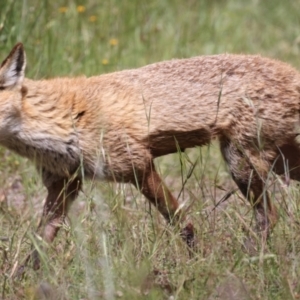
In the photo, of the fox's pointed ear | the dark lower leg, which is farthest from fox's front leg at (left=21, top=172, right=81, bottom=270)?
the fox's pointed ear

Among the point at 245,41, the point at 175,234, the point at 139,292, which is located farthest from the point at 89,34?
the point at 139,292

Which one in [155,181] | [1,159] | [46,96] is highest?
[46,96]

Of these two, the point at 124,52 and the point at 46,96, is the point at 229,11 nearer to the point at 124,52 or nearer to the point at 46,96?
the point at 124,52

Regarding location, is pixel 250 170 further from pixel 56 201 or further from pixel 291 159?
pixel 56 201

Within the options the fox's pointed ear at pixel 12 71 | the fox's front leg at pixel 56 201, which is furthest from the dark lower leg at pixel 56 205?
the fox's pointed ear at pixel 12 71

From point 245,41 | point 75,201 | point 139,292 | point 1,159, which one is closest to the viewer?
point 139,292

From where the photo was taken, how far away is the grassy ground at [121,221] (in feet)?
15.1

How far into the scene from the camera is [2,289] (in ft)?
16.5

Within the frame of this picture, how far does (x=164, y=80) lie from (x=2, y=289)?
2.27 meters

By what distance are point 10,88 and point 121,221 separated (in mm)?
1717

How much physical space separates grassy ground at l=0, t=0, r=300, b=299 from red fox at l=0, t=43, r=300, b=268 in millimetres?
198

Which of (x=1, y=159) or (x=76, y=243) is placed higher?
(x=76, y=243)

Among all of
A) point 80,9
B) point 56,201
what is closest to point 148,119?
point 56,201

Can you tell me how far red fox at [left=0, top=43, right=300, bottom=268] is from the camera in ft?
19.9
